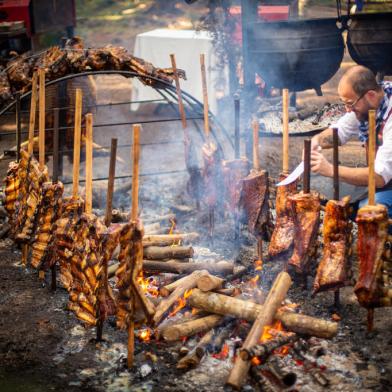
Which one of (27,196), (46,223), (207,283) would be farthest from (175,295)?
(27,196)

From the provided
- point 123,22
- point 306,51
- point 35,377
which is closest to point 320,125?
point 306,51

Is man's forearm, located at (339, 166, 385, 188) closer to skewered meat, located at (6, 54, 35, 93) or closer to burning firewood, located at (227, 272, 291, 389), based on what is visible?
burning firewood, located at (227, 272, 291, 389)

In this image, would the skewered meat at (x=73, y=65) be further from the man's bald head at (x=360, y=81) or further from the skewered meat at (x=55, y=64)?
the man's bald head at (x=360, y=81)

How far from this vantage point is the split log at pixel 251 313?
4810 millimetres

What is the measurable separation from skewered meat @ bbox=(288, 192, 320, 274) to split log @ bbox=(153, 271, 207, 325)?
0.88m

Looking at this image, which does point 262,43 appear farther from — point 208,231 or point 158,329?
point 158,329

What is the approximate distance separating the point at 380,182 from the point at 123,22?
1871cm

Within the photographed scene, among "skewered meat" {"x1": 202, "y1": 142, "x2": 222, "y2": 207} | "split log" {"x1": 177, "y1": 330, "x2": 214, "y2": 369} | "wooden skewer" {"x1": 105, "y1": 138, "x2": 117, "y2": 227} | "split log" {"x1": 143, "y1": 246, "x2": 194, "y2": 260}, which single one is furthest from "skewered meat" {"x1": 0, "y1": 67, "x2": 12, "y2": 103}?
"split log" {"x1": 177, "y1": 330, "x2": 214, "y2": 369}

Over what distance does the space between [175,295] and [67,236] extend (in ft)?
3.45

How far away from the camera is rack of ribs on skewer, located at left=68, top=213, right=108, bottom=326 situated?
4.86 metres

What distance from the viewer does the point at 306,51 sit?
948 centimetres

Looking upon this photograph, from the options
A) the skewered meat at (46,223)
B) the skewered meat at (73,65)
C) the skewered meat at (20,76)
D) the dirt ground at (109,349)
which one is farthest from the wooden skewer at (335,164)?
the skewered meat at (20,76)

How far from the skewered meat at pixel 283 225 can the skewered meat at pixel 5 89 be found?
3.71 metres

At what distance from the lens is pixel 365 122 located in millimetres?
6773
